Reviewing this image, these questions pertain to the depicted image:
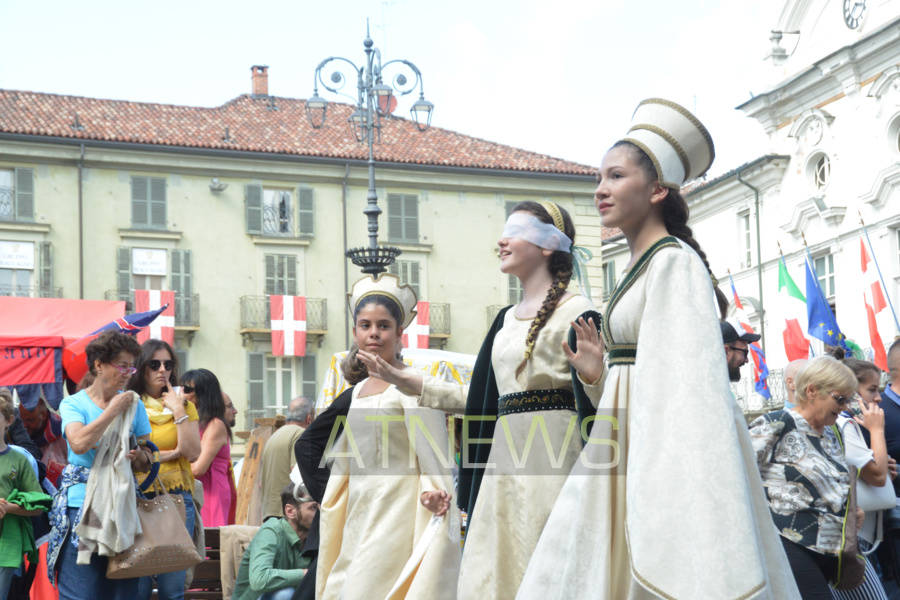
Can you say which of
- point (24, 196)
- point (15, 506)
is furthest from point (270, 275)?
point (15, 506)

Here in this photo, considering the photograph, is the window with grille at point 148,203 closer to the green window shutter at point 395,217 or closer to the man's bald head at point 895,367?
the green window shutter at point 395,217

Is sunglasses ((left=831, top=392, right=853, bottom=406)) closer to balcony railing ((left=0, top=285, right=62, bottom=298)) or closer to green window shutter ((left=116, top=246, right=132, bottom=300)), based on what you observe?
balcony railing ((left=0, top=285, right=62, bottom=298))

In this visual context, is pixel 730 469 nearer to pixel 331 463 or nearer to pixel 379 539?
pixel 379 539

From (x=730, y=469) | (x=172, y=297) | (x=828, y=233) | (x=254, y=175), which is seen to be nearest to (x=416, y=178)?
(x=254, y=175)

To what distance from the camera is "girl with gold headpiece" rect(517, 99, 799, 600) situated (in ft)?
11.2

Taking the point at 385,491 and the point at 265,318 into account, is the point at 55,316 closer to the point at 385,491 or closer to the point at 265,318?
the point at 385,491

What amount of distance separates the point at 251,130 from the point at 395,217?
5.80m

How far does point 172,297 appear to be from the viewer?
4141 cm

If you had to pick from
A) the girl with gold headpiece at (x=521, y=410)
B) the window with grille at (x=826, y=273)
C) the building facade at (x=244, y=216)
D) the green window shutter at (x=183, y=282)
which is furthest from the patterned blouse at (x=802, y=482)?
the green window shutter at (x=183, y=282)

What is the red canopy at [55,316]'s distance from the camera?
54.4ft

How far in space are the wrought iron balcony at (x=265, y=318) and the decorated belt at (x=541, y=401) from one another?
3784 centimetres

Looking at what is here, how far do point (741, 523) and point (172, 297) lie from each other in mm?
39198

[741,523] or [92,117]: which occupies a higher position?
[92,117]

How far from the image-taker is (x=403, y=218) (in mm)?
45000
